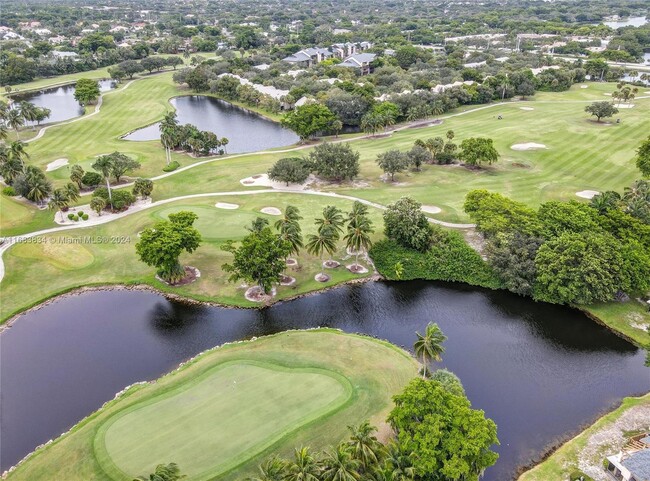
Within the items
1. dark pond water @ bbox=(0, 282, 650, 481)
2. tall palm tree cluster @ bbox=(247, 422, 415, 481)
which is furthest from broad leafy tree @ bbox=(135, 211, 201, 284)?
tall palm tree cluster @ bbox=(247, 422, 415, 481)

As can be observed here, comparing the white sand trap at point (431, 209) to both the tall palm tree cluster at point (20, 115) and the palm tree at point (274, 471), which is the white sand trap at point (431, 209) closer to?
the palm tree at point (274, 471)

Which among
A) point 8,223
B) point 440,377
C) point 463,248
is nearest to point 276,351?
point 440,377

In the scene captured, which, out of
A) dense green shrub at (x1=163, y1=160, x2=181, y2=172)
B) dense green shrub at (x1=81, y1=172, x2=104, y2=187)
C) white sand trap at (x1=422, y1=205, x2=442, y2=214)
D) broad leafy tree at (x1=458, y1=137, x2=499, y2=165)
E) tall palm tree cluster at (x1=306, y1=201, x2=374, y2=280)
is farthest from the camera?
dense green shrub at (x1=163, y1=160, x2=181, y2=172)

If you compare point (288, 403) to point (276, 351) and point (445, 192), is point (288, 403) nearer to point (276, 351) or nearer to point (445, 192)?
point (276, 351)

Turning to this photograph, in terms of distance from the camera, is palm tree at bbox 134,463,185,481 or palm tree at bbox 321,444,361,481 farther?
palm tree at bbox 321,444,361,481

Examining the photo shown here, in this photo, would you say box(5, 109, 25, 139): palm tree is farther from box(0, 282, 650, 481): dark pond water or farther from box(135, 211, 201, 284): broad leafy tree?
box(135, 211, 201, 284): broad leafy tree

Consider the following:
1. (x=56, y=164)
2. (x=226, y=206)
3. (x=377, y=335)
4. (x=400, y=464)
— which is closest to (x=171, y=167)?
(x=226, y=206)

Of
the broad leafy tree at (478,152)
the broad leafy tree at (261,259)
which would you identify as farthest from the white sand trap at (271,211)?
the broad leafy tree at (478,152)
